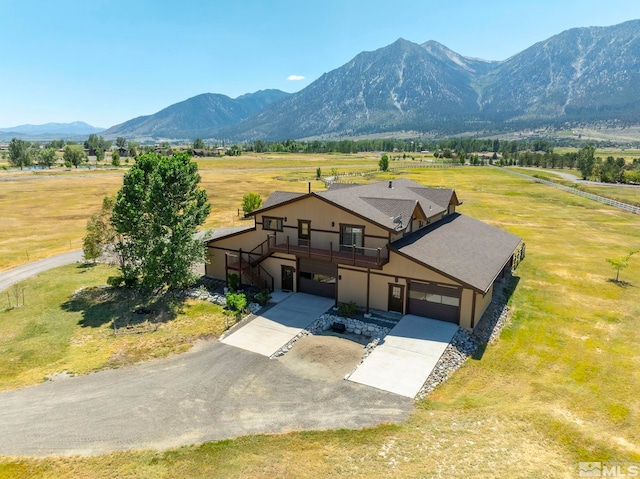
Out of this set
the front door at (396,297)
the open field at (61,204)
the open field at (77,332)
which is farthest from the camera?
the open field at (61,204)

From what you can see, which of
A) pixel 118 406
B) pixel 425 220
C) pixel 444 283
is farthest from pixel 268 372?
pixel 425 220

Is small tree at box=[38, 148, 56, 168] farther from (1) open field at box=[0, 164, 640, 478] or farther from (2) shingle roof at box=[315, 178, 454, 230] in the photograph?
(1) open field at box=[0, 164, 640, 478]

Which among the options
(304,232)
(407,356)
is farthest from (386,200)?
(407,356)

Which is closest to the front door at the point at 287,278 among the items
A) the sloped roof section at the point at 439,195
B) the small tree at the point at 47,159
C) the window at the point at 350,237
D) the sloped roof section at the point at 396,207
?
the window at the point at 350,237

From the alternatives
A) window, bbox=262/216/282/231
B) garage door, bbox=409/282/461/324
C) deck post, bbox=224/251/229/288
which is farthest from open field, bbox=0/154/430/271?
garage door, bbox=409/282/461/324

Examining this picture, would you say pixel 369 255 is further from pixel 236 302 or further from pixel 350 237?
pixel 236 302

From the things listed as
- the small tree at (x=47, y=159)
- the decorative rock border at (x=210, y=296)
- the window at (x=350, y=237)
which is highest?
the small tree at (x=47, y=159)

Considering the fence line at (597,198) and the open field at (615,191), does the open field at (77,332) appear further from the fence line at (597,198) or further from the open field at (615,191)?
the open field at (615,191)
